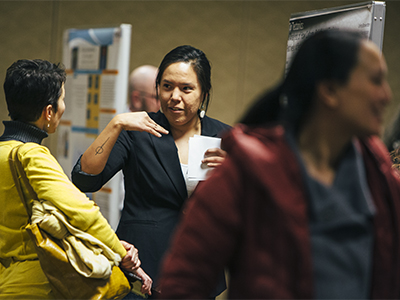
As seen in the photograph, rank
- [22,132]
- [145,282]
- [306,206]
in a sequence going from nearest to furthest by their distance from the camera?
[306,206] → [22,132] → [145,282]

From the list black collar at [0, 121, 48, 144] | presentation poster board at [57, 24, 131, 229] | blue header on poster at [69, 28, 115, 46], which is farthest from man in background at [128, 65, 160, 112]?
black collar at [0, 121, 48, 144]

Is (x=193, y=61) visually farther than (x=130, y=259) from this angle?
Yes

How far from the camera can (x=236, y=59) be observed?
19.1 feet

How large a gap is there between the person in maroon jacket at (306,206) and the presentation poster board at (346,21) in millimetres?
872

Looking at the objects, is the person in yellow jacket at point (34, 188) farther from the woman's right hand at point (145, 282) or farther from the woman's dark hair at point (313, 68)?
the woman's dark hair at point (313, 68)

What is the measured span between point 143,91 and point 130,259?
216 cm

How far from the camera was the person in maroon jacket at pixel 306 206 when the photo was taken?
2.85 ft

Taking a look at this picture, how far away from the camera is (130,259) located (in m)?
1.81

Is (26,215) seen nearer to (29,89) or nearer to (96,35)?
(29,89)

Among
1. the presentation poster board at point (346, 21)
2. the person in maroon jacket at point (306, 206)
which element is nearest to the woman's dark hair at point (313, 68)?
the person in maroon jacket at point (306, 206)

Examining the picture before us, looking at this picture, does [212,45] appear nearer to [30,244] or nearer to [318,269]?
[30,244]

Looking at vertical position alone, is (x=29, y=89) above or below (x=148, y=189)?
above

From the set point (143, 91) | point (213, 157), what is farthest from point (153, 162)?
point (143, 91)

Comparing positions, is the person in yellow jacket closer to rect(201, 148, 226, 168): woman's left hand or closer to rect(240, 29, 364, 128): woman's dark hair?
→ rect(201, 148, 226, 168): woman's left hand
